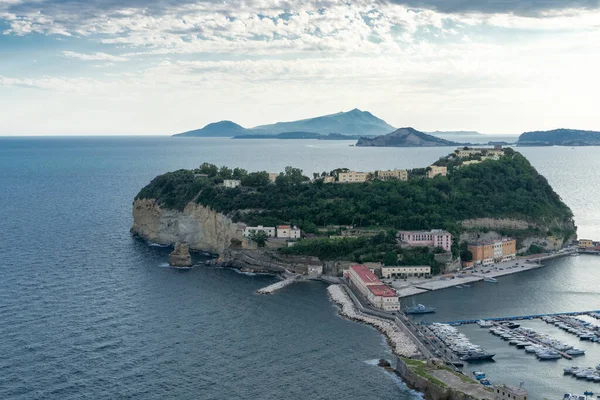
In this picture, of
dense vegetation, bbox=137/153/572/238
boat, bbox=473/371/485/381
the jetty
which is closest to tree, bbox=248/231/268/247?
dense vegetation, bbox=137/153/572/238

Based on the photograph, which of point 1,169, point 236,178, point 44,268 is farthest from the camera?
point 1,169

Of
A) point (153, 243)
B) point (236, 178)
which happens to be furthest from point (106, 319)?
point (236, 178)

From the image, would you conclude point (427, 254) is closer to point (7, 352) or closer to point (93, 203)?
point (7, 352)

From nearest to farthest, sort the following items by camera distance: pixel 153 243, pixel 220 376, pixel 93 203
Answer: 1. pixel 220 376
2. pixel 153 243
3. pixel 93 203

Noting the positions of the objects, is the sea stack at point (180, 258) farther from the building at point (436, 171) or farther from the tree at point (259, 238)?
the building at point (436, 171)

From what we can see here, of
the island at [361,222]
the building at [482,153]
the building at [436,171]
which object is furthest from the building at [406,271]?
the building at [482,153]

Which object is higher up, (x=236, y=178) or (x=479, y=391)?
(x=236, y=178)

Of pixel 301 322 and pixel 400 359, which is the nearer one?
pixel 400 359
